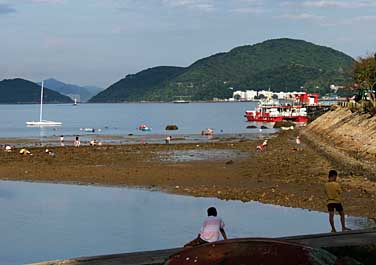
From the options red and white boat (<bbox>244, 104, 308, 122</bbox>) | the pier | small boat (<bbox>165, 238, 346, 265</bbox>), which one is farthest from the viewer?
red and white boat (<bbox>244, 104, 308, 122</bbox>)

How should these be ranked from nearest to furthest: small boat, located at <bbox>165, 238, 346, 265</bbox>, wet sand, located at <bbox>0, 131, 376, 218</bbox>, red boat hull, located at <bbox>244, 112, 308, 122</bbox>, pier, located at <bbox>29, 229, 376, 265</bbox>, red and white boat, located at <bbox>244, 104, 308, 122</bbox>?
1. small boat, located at <bbox>165, 238, 346, 265</bbox>
2. pier, located at <bbox>29, 229, 376, 265</bbox>
3. wet sand, located at <bbox>0, 131, 376, 218</bbox>
4. red boat hull, located at <bbox>244, 112, 308, 122</bbox>
5. red and white boat, located at <bbox>244, 104, 308, 122</bbox>

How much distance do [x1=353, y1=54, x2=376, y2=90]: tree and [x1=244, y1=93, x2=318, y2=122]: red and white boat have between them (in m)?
27.1

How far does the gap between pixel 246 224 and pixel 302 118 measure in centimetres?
7922

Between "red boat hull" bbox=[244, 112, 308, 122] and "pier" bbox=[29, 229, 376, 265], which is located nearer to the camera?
"pier" bbox=[29, 229, 376, 265]

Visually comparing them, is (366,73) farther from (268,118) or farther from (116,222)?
(116,222)

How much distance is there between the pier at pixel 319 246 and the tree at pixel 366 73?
53605 mm

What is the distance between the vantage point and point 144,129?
85.8 meters

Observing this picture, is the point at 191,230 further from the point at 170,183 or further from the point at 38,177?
the point at 38,177

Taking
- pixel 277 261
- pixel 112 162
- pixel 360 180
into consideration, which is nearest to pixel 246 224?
pixel 360 180

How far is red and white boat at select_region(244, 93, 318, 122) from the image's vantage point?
9955cm

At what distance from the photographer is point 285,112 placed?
336ft

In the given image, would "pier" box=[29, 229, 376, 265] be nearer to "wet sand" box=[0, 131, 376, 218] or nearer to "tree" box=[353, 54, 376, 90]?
"wet sand" box=[0, 131, 376, 218]

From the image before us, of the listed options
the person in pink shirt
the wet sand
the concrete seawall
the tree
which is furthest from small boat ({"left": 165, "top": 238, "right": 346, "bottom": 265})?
the tree

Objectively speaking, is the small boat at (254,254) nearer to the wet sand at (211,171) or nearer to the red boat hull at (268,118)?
the wet sand at (211,171)
